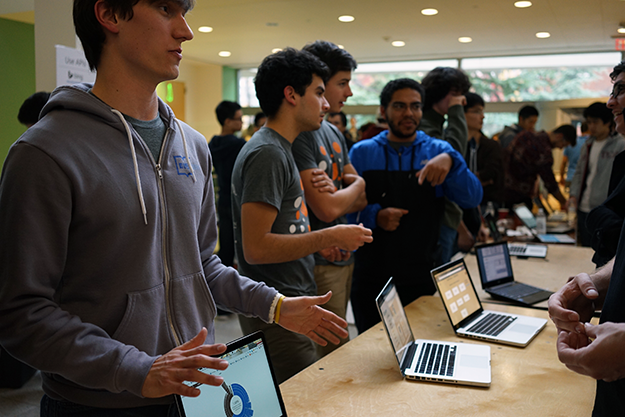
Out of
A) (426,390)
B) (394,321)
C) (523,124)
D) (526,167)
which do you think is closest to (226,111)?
(526,167)

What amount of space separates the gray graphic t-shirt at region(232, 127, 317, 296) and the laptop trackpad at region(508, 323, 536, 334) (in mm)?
776

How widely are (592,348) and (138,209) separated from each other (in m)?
0.89

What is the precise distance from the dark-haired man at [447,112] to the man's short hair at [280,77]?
48.0 inches

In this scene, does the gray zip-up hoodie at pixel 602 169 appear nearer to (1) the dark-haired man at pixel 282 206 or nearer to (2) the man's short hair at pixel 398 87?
(2) the man's short hair at pixel 398 87

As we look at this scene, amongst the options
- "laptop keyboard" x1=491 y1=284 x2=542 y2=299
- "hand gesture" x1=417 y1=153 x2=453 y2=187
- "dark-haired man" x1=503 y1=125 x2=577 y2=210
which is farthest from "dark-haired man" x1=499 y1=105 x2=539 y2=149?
"hand gesture" x1=417 y1=153 x2=453 y2=187

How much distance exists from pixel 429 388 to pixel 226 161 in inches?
159

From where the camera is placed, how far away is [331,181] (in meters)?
2.11

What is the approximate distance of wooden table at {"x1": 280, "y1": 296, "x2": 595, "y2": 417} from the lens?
1333mm

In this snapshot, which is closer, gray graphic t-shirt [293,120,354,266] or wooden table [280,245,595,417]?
wooden table [280,245,595,417]

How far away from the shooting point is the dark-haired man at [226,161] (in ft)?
16.9

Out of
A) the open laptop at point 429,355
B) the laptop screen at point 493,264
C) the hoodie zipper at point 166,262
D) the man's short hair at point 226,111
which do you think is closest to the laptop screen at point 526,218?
the laptop screen at point 493,264

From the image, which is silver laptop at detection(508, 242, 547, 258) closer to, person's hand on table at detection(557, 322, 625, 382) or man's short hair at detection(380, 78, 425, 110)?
man's short hair at detection(380, 78, 425, 110)

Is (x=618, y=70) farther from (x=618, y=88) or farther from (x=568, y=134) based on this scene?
(x=568, y=134)

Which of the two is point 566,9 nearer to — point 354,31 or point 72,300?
point 354,31
